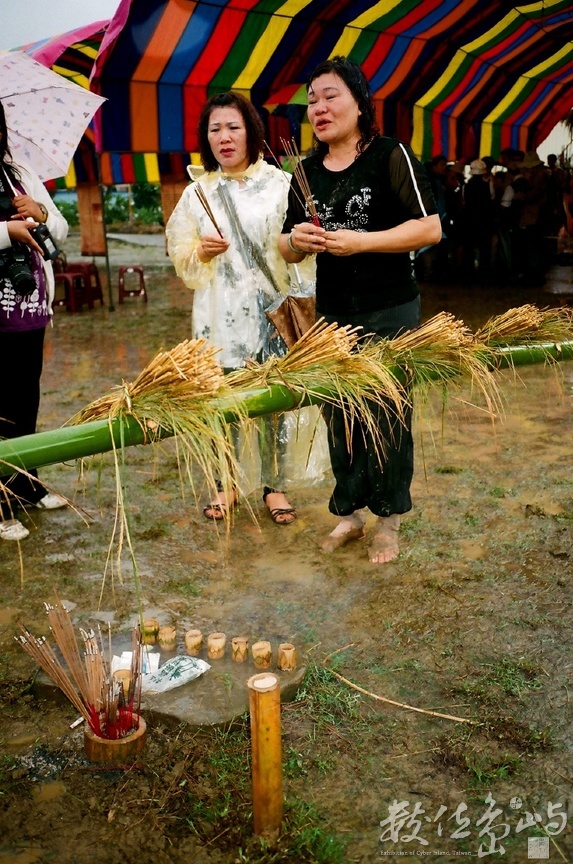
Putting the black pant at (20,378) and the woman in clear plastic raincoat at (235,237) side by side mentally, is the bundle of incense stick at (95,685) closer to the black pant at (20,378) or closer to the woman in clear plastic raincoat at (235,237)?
the woman in clear plastic raincoat at (235,237)

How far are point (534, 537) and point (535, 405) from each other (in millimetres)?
1939

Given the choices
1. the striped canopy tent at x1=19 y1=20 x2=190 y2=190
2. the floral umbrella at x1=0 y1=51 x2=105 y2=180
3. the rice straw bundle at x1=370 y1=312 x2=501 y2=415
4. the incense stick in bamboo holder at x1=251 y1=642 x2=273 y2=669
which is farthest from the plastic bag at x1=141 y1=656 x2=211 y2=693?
the striped canopy tent at x1=19 y1=20 x2=190 y2=190

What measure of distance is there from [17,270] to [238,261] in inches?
33.0

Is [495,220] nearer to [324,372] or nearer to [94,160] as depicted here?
[94,160]

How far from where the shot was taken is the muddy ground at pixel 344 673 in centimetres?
169

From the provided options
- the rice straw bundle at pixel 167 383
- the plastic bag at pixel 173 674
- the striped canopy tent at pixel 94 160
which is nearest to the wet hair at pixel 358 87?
the rice straw bundle at pixel 167 383

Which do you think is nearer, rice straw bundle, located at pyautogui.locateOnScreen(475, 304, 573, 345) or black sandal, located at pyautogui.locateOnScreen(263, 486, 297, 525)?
rice straw bundle, located at pyautogui.locateOnScreen(475, 304, 573, 345)

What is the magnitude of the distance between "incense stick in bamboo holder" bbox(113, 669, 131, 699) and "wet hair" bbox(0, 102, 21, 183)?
6.38 feet

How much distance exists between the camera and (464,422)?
15.0 ft

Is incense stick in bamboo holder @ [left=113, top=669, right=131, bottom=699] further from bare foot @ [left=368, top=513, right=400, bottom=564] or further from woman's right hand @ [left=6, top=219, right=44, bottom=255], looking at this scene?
woman's right hand @ [left=6, top=219, right=44, bottom=255]

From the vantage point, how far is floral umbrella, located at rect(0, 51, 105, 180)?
11.4ft

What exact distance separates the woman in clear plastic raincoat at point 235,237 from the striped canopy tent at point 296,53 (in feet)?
7.59

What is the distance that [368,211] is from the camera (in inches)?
97.0

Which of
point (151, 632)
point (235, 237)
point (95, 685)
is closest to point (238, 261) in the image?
point (235, 237)
